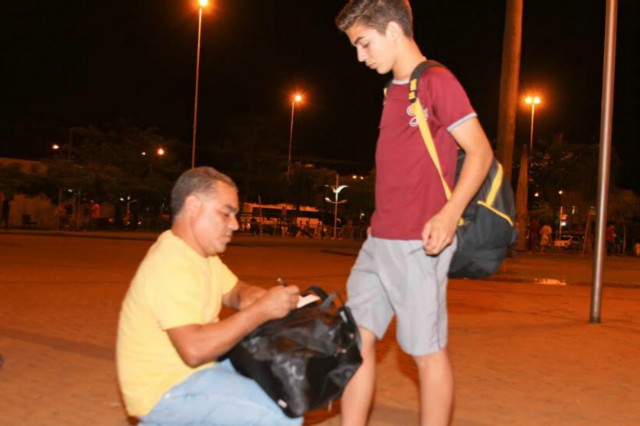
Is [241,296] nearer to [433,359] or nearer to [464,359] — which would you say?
[433,359]

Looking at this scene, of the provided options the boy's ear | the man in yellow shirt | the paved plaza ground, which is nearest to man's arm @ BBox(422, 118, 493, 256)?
the boy's ear

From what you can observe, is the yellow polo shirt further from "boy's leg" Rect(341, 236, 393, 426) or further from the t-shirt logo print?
the t-shirt logo print

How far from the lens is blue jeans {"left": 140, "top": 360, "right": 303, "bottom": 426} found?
284 centimetres

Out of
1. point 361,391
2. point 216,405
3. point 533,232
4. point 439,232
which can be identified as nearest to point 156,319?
point 216,405

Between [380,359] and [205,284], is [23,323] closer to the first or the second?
[380,359]

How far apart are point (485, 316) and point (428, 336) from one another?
6.85 m

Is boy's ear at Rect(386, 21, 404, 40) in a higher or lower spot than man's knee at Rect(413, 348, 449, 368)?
higher

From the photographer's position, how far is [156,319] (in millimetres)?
2918

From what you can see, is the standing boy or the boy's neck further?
the boy's neck

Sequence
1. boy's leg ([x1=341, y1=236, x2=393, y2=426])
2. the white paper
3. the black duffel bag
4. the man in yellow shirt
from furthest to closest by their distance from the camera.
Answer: boy's leg ([x1=341, y1=236, x2=393, y2=426]), the white paper, the man in yellow shirt, the black duffel bag

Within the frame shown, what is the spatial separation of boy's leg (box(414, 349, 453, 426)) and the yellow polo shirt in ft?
3.35

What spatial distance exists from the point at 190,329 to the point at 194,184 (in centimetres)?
59

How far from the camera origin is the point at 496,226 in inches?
134

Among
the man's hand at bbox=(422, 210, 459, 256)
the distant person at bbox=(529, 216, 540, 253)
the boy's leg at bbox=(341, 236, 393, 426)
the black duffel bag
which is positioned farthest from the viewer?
the distant person at bbox=(529, 216, 540, 253)
